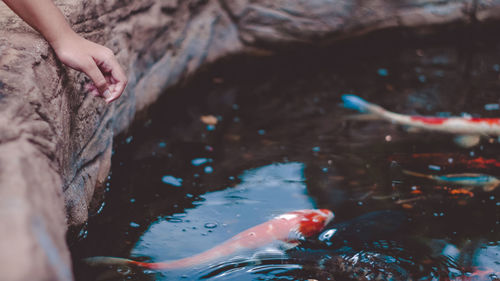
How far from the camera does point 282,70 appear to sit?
15.4 ft

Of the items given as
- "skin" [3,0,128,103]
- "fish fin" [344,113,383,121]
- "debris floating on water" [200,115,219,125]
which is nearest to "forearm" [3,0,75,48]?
"skin" [3,0,128,103]

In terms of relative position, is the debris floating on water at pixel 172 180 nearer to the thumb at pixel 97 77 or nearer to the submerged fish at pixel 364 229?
the submerged fish at pixel 364 229

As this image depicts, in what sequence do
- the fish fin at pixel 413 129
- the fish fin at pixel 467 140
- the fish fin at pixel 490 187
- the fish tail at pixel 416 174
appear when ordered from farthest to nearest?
the fish fin at pixel 413 129, the fish fin at pixel 467 140, the fish tail at pixel 416 174, the fish fin at pixel 490 187

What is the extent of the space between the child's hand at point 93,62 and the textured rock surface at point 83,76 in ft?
0.26

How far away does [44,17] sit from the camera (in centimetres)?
184

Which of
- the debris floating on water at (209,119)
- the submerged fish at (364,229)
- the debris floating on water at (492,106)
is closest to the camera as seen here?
the submerged fish at (364,229)

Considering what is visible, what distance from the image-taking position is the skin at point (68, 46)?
1.82 metres

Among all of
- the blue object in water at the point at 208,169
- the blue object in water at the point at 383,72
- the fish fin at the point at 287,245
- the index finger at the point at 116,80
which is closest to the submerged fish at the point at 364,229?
the fish fin at the point at 287,245

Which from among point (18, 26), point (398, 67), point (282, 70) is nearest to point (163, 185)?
point (18, 26)

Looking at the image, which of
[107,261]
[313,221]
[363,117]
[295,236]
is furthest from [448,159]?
[107,261]

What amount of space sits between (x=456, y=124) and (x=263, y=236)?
1874 mm

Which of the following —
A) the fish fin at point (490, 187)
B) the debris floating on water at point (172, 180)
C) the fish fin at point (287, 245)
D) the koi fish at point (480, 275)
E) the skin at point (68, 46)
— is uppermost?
the skin at point (68, 46)

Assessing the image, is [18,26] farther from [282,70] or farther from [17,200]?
[282,70]

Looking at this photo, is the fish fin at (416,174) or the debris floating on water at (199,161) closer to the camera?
the fish fin at (416,174)
